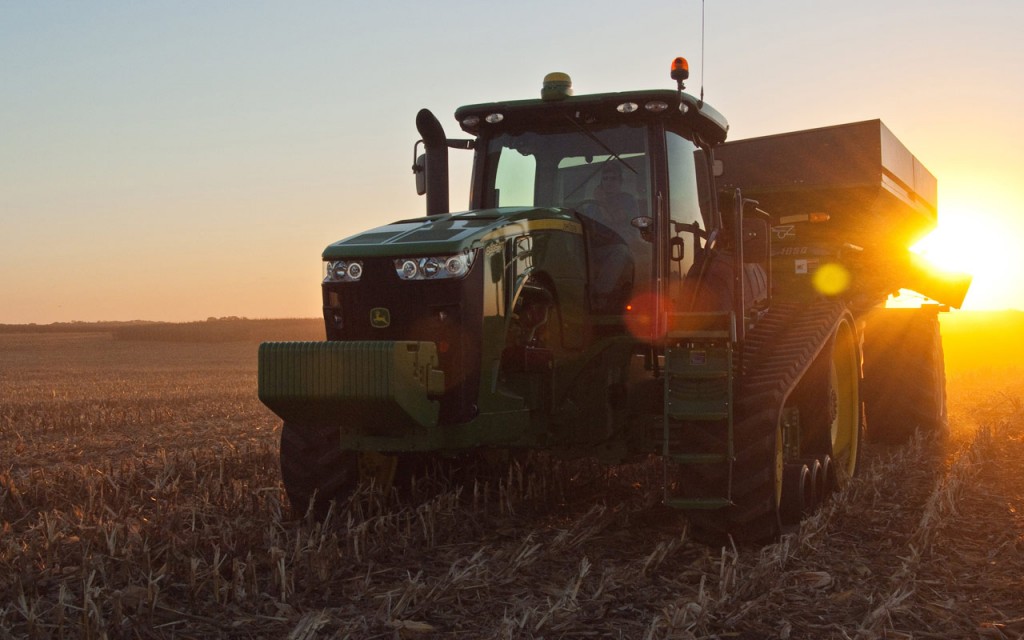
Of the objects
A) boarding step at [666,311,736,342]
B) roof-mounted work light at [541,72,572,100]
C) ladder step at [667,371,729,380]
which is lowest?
ladder step at [667,371,729,380]

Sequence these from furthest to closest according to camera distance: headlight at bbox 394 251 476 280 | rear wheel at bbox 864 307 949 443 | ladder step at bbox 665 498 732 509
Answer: rear wheel at bbox 864 307 949 443
ladder step at bbox 665 498 732 509
headlight at bbox 394 251 476 280

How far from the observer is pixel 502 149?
6637mm

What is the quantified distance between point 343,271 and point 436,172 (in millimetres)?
1148

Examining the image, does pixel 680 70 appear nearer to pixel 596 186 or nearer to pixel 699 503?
pixel 596 186

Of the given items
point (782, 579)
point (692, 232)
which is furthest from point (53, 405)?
point (782, 579)

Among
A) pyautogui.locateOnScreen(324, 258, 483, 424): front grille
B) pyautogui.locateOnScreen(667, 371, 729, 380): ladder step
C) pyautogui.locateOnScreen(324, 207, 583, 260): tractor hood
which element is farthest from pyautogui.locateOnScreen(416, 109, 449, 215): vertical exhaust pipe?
pyautogui.locateOnScreen(667, 371, 729, 380): ladder step

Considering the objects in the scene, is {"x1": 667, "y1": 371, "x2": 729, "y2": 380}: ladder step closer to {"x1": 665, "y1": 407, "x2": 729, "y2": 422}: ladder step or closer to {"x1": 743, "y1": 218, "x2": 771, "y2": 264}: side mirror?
{"x1": 665, "y1": 407, "x2": 729, "y2": 422}: ladder step

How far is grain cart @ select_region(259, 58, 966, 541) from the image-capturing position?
521 cm

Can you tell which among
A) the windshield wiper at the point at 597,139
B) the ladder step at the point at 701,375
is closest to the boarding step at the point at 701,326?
the ladder step at the point at 701,375

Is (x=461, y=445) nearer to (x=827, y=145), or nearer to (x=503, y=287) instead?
(x=503, y=287)

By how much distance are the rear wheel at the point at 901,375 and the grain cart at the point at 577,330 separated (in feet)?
8.75

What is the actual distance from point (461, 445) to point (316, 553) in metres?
0.95

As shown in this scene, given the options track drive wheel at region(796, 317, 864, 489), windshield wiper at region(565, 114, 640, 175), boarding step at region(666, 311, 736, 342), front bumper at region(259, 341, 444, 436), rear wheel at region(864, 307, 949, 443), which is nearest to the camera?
front bumper at region(259, 341, 444, 436)

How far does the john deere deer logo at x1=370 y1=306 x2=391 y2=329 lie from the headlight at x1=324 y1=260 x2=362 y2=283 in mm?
210
